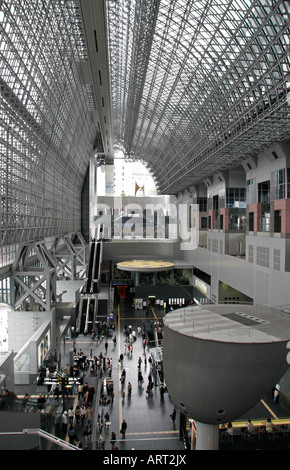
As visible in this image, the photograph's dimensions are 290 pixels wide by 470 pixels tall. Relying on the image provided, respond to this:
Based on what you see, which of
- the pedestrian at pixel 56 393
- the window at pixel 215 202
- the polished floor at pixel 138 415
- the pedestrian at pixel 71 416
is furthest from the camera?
the window at pixel 215 202

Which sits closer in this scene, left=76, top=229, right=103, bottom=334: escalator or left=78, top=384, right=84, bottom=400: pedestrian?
left=78, top=384, right=84, bottom=400: pedestrian

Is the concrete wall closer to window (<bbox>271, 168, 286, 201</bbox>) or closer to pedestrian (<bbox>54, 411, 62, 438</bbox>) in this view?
window (<bbox>271, 168, 286, 201</bbox>)

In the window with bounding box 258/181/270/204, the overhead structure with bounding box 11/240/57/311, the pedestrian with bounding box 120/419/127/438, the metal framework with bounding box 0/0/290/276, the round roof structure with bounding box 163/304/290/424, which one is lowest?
the pedestrian with bounding box 120/419/127/438

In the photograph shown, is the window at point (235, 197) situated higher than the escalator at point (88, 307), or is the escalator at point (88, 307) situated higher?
the window at point (235, 197)

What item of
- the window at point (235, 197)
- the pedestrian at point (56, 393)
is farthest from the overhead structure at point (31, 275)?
the window at point (235, 197)

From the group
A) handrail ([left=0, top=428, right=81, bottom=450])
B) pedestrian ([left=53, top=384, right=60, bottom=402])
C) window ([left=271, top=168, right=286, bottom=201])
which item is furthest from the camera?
window ([left=271, top=168, right=286, bottom=201])

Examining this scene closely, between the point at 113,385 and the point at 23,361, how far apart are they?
217 inches

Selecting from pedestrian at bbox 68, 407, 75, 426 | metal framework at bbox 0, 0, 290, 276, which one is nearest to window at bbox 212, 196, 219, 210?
metal framework at bbox 0, 0, 290, 276

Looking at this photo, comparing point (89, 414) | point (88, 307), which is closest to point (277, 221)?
point (89, 414)

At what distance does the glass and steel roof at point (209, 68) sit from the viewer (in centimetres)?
1653

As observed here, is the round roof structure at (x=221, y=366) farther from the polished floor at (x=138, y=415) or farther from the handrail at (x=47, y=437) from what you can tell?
the handrail at (x=47, y=437)

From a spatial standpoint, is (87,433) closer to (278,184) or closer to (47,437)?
(47,437)

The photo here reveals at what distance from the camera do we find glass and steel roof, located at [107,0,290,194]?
16531 mm
